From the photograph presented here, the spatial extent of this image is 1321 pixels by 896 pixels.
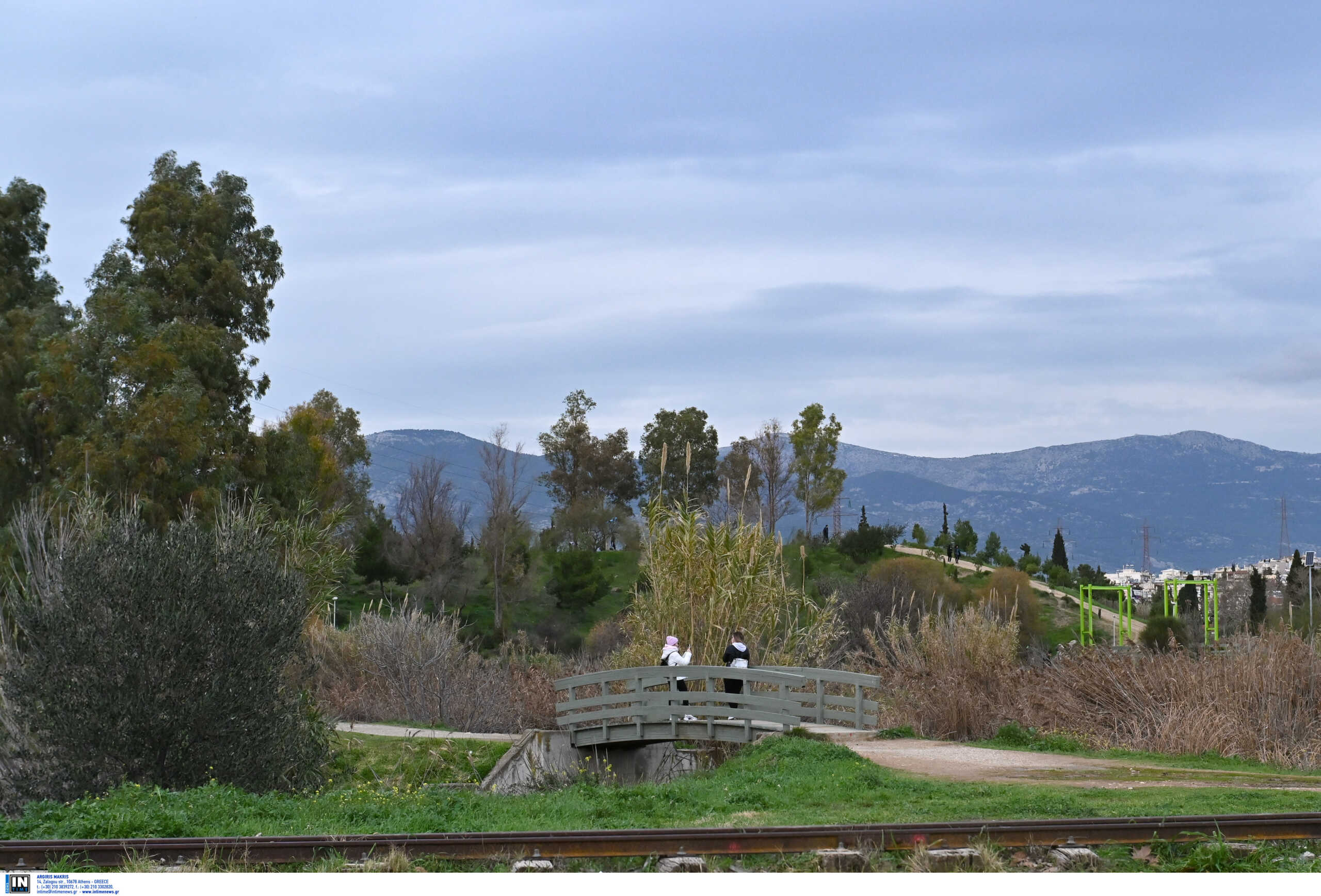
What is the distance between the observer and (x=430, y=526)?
6378 centimetres

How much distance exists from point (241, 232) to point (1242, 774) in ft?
115

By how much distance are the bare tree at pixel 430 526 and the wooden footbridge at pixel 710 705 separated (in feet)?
134

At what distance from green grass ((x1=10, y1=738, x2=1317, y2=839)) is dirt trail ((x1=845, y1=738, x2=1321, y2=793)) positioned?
0.95 metres

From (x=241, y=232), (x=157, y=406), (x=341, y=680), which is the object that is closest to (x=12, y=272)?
(x=241, y=232)

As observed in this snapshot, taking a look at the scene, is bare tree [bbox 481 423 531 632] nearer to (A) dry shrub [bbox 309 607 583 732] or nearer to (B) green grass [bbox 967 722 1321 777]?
(A) dry shrub [bbox 309 607 583 732]

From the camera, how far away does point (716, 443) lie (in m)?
86.9

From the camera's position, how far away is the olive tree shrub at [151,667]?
558 inches

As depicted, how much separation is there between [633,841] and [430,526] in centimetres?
5610

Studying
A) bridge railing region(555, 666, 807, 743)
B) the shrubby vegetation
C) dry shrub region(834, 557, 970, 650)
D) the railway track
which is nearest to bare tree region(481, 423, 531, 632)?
the shrubby vegetation

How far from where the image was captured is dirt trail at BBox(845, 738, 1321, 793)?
13766mm

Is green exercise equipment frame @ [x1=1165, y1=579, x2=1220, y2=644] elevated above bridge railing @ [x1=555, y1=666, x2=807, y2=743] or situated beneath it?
elevated above

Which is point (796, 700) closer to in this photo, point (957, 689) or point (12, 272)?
point (957, 689)

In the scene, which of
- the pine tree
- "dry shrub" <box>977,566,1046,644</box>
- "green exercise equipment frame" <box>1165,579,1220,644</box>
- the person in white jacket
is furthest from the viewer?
the pine tree

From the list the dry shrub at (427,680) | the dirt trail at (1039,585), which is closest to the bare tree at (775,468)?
the dirt trail at (1039,585)
